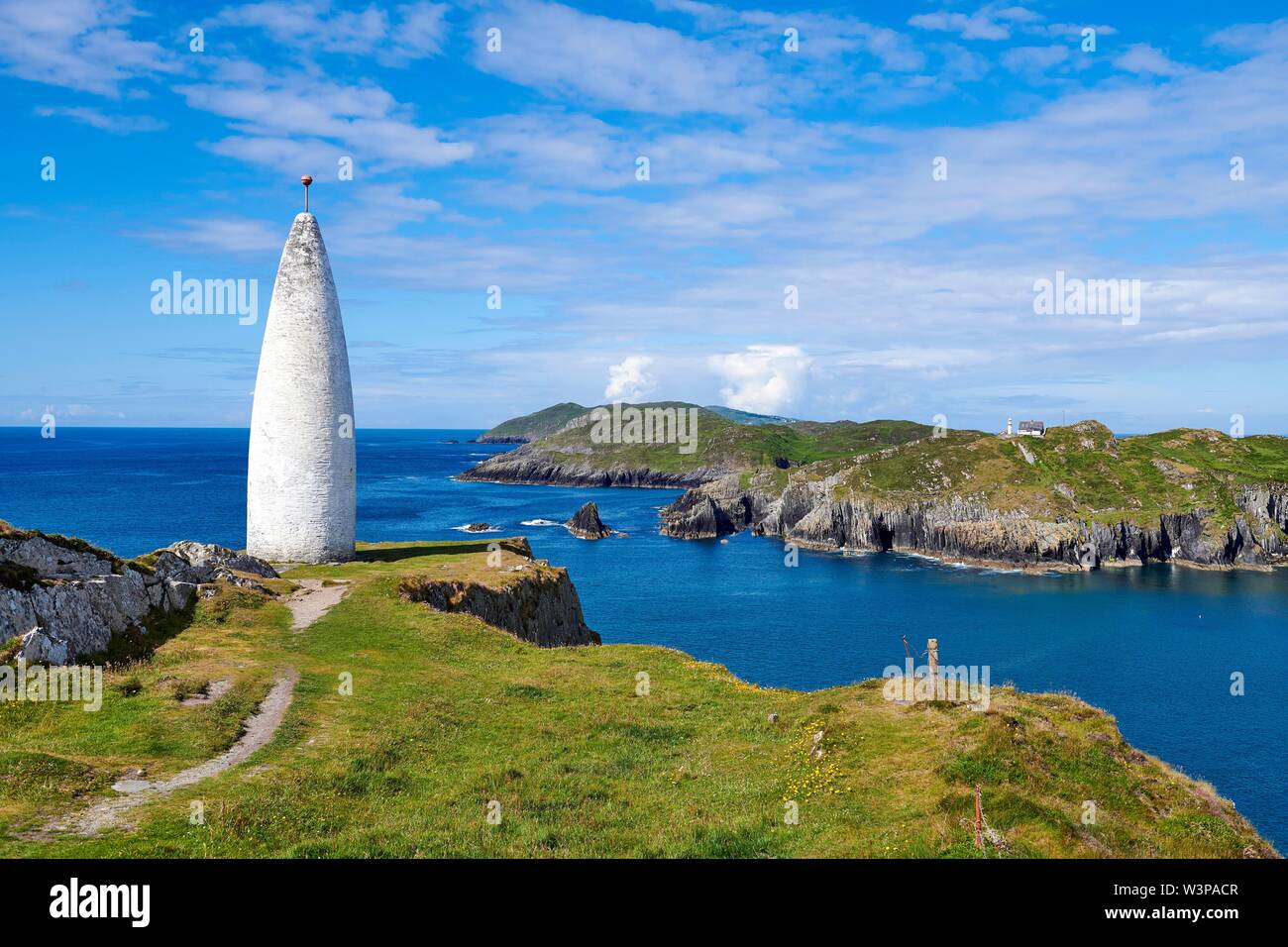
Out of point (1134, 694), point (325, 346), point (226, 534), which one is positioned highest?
point (325, 346)

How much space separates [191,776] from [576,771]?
24.9ft

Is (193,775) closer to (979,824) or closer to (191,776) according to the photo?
(191,776)

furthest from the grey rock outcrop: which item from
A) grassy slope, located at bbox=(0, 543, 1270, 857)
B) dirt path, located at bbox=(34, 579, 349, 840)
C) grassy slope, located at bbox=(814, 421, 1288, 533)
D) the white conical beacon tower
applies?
dirt path, located at bbox=(34, 579, 349, 840)


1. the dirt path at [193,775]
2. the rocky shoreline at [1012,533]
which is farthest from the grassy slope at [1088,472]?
the dirt path at [193,775]

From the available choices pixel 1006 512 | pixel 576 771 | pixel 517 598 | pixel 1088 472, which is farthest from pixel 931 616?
pixel 576 771

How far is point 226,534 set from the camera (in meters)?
107

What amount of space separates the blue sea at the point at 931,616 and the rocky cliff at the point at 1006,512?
6.76 metres

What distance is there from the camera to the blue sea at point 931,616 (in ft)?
182

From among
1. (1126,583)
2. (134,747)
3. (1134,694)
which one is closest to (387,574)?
(134,747)

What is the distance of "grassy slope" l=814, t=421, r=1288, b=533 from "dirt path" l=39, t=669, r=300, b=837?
122083 mm

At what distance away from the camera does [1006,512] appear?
406ft
